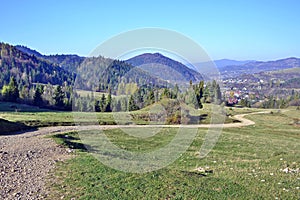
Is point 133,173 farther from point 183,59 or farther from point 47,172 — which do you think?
point 183,59

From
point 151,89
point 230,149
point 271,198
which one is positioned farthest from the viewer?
point 151,89

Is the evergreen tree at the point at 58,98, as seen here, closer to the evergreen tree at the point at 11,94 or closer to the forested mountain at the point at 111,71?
the evergreen tree at the point at 11,94

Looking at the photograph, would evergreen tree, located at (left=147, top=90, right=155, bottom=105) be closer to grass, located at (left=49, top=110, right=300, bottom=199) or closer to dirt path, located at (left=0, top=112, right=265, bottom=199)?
dirt path, located at (left=0, top=112, right=265, bottom=199)

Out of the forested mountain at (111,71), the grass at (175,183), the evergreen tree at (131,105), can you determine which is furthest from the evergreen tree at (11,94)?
the grass at (175,183)

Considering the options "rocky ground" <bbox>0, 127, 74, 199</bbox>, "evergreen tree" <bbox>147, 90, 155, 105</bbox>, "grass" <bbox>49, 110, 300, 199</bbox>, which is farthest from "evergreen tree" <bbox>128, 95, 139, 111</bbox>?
"grass" <bbox>49, 110, 300, 199</bbox>

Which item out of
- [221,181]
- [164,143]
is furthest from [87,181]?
[164,143]

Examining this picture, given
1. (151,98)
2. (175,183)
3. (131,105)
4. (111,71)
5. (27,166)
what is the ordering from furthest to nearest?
1. (151,98)
2. (131,105)
3. (111,71)
4. (27,166)
5. (175,183)

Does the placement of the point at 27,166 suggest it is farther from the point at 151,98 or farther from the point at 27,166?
the point at 151,98

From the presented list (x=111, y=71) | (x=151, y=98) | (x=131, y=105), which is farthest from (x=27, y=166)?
(x=151, y=98)
